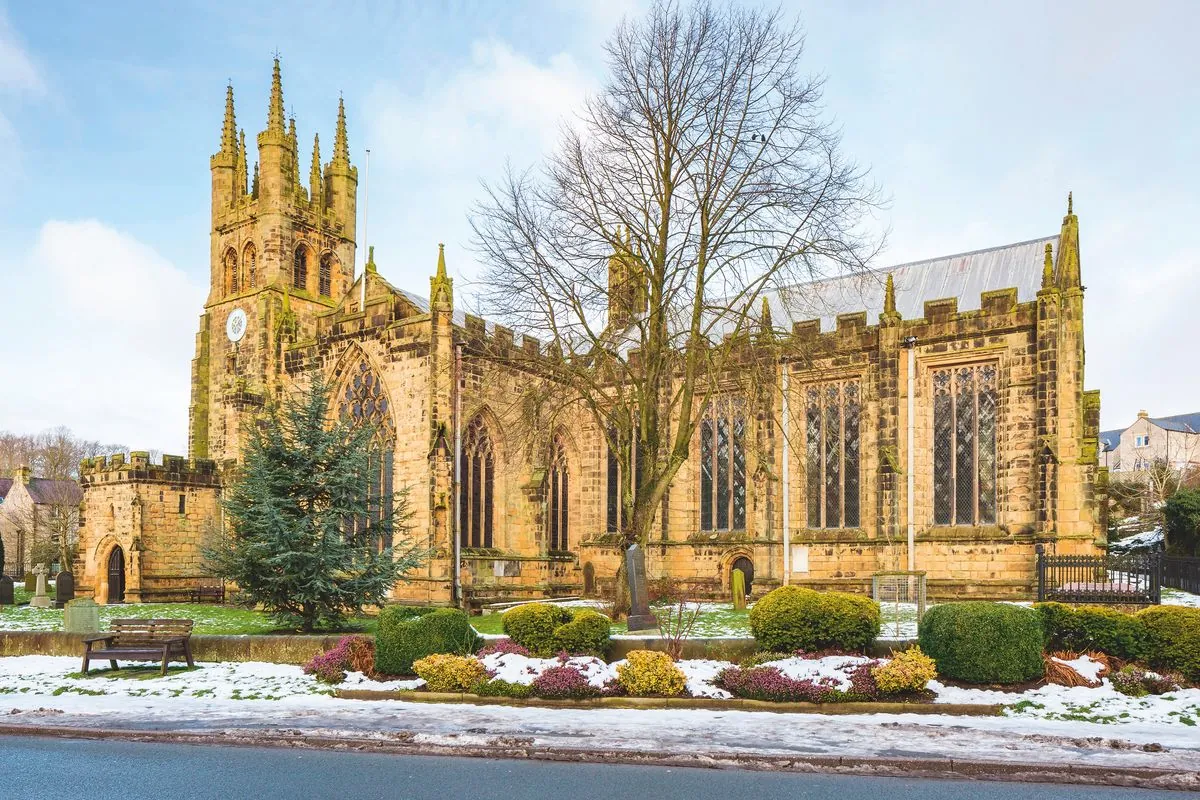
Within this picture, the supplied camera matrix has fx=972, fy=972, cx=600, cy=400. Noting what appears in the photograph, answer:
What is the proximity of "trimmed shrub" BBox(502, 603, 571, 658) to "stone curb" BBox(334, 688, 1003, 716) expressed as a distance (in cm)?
169

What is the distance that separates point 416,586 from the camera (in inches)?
1145

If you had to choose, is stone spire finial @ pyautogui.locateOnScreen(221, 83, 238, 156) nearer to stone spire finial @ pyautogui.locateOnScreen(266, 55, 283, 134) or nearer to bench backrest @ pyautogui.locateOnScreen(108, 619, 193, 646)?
stone spire finial @ pyautogui.locateOnScreen(266, 55, 283, 134)

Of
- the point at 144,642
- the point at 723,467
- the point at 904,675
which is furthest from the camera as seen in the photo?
the point at 723,467

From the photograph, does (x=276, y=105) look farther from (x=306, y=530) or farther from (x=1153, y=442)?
(x=1153, y=442)

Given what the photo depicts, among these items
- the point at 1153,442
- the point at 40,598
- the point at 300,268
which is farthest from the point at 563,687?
the point at 1153,442

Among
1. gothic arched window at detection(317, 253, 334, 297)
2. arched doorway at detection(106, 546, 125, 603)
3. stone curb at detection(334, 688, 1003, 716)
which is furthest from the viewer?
gothic arched window at detection(317, 253, 334, 297)

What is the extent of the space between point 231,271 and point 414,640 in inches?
1111

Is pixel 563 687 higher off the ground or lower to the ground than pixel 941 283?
lower

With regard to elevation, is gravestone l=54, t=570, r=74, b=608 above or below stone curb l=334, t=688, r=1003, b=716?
below

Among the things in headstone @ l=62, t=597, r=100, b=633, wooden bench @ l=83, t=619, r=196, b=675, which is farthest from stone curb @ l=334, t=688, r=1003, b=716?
headstone @ l=62, t=597, r=100, b=633

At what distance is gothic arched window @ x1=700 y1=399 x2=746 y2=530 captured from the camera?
32.6 m

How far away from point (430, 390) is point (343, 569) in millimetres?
10302

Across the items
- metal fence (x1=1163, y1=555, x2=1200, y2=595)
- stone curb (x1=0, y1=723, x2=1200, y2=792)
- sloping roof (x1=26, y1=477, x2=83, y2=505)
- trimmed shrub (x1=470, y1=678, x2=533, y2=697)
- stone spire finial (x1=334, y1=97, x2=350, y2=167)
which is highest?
stone spire finial (x1=334, y1=97, x2=350, y2=167)

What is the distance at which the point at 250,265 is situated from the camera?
127 ft
